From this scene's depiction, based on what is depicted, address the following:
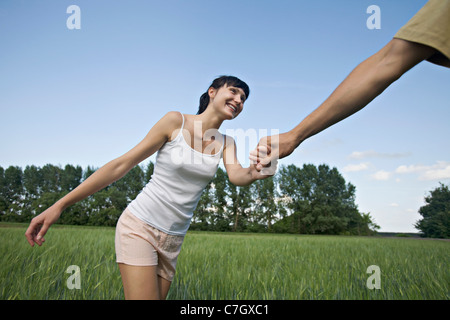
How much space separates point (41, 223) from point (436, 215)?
49.5 metres

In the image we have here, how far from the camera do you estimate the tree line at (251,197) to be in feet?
113

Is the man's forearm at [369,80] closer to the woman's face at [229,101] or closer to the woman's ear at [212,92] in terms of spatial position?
the woman's face at [229,101]

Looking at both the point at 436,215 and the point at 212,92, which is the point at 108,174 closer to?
the point at 212,92

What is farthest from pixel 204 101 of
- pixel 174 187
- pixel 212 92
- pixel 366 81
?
pixel 366 81

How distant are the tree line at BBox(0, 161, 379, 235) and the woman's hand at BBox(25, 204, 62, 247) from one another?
32.0 meters

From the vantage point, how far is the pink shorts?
1.74 metres

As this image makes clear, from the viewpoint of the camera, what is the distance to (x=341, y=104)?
4.64 feet

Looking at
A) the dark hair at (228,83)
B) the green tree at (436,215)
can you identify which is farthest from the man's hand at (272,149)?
the green tree at (436,215)

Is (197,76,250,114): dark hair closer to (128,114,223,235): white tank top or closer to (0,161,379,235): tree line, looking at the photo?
(128,114,223,235): white tank top

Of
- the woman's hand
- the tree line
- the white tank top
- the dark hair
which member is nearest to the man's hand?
the white tank top

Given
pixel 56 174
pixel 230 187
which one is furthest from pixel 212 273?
pixel 56 174

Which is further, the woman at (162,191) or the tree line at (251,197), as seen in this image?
the tree line at (251,197)

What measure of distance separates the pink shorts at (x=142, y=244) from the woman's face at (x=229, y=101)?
88cm
